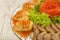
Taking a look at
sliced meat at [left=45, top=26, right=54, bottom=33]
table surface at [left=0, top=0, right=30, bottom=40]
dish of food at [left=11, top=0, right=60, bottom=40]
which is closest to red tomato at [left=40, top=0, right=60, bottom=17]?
dish of food at [left=11, top=0, right=60, bottom=40]

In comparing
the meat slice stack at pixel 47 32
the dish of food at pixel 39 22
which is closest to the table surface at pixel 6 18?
the dish of food at pixel 39 22

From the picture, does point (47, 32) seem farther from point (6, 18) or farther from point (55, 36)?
point (6, 18)

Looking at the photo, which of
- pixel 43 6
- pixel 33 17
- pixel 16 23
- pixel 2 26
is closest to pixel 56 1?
pixel 43 6

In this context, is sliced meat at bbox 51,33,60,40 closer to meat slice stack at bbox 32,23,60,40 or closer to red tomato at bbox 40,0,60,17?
meat slice stack at bbox 32,23,60,40

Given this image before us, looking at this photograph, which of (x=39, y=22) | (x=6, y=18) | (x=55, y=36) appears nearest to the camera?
(x=55, y=36)

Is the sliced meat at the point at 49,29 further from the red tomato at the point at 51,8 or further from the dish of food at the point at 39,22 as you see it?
the red tomato at the point at 51,8

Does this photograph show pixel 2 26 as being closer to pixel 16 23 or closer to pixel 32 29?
pixel 16 23

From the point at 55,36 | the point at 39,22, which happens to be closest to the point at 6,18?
the point at 39,22
